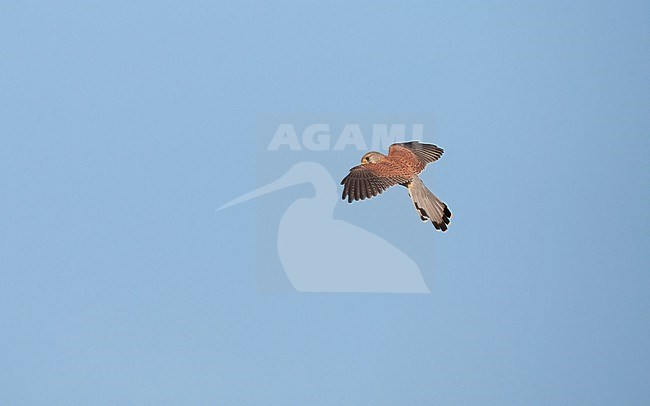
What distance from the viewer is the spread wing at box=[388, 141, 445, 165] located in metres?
4.48

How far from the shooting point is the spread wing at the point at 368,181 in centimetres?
441

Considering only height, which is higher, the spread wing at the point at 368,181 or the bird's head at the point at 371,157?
the bird's head at the point at 371,157

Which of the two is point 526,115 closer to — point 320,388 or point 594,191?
point 594,191

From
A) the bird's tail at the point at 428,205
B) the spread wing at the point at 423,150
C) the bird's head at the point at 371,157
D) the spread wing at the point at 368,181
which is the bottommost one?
the bird's tail at the point at 428,205

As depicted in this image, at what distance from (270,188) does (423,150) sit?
0.63 m

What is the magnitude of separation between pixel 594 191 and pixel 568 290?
42cm

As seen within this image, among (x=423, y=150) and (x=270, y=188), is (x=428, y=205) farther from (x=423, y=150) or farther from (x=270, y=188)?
(x=270, y=188)

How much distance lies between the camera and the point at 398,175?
4.42 metres

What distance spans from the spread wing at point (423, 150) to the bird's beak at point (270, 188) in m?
0.41

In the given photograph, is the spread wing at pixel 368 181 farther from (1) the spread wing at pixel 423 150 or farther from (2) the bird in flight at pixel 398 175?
(1) the spread wing at pixel 423 150

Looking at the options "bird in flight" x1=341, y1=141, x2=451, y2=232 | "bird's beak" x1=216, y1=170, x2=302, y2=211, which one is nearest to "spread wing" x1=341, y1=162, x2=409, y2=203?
"bird in flight" x1=341, y1=141, x2=451, y2=232

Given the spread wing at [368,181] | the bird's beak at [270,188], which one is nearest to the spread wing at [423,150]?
the spread wing at [368,181]

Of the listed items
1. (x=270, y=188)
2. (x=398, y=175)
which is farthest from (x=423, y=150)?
(x=270, y=188)

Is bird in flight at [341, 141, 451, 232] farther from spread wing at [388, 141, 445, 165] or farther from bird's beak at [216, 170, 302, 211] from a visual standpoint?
bird's beak at [216, 170, 302, 211]
